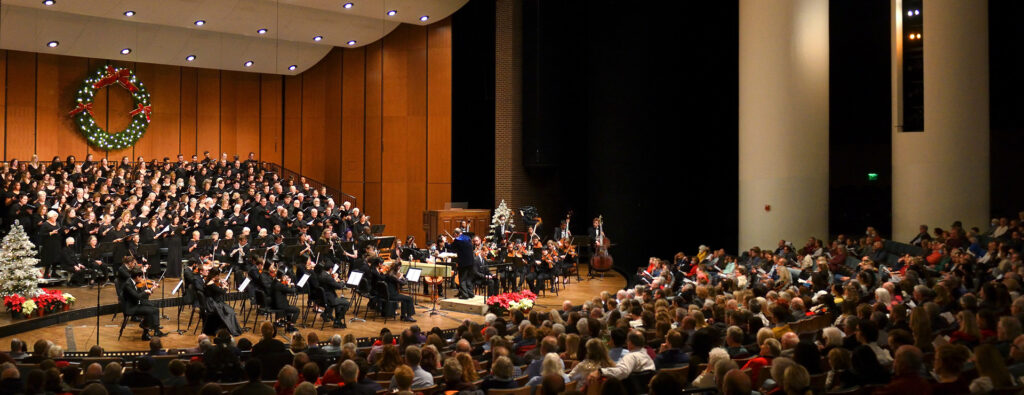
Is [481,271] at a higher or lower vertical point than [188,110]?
lower

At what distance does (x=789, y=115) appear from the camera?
17422 millimetres

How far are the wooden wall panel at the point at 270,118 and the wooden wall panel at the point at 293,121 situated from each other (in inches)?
9.3

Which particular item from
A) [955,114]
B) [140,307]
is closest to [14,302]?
[140,307]

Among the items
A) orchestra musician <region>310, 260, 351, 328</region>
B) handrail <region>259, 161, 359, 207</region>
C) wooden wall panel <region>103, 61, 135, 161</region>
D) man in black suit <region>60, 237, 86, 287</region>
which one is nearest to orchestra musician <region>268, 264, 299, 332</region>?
orchestra musician <region>310, 260, 351, 328</region>

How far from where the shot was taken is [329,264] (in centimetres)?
1583

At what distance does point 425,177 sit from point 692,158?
7487 mm

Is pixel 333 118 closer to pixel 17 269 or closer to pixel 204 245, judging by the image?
pixel 204 245

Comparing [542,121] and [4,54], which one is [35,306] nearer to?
[4,54]

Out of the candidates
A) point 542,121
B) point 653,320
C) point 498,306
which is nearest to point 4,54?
point 542,121

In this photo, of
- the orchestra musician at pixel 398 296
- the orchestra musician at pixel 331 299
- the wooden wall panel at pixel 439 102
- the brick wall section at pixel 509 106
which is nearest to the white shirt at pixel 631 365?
the orchestra musician at pixel 331 299

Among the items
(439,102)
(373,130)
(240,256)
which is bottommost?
(240,256)

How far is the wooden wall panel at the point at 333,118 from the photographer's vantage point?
85.0ft

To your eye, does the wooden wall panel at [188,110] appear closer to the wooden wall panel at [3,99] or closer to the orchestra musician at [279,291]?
the wooden wall panel at [3,99]

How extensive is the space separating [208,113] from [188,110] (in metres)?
0.60
